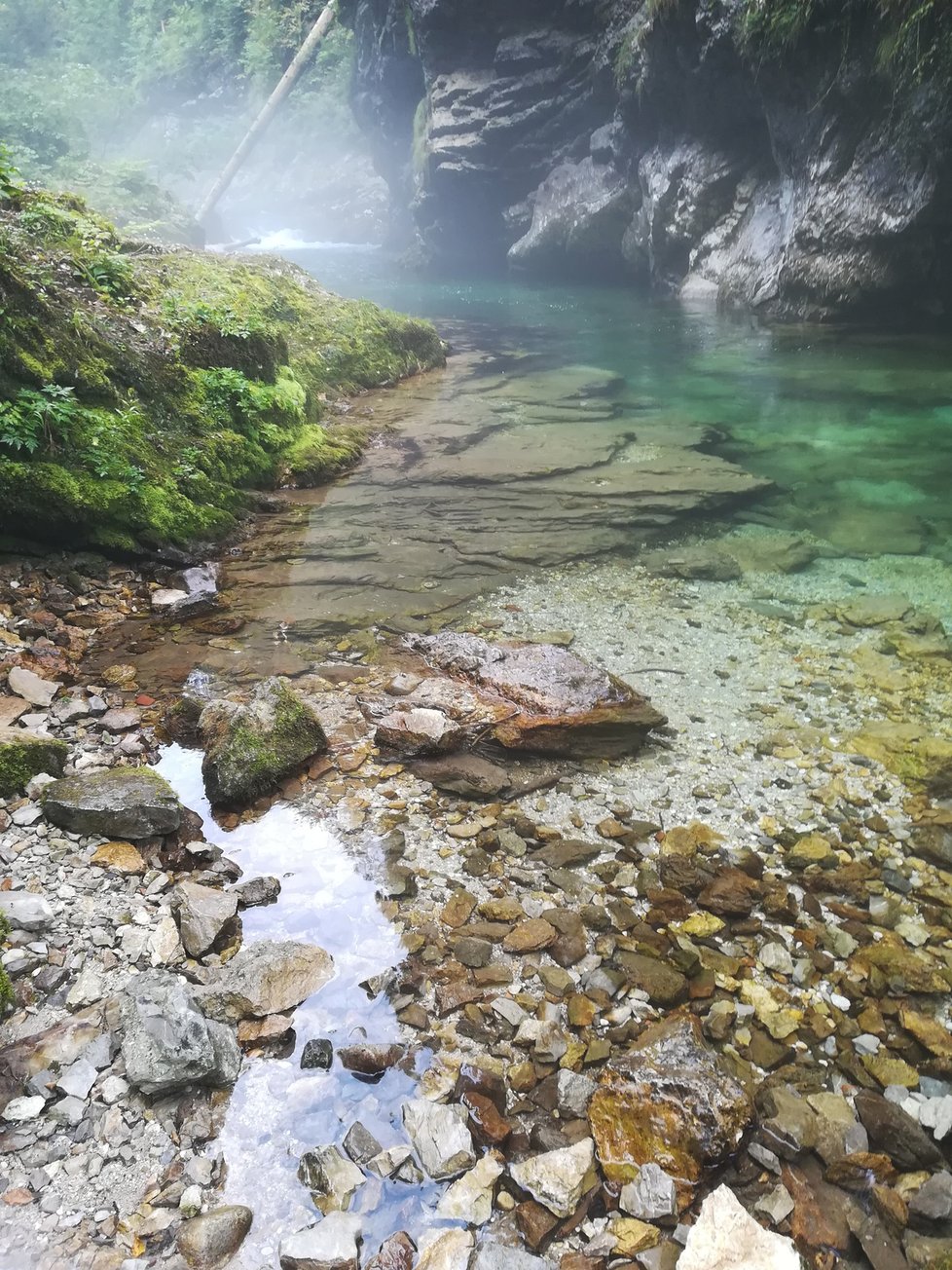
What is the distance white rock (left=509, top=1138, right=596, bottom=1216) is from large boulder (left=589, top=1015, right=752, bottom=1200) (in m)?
0.06

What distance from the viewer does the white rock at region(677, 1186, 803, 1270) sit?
70.1 inches

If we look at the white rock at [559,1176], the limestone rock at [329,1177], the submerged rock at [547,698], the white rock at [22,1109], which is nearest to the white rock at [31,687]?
the submerged rock at [547,698]

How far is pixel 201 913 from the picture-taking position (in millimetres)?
2639

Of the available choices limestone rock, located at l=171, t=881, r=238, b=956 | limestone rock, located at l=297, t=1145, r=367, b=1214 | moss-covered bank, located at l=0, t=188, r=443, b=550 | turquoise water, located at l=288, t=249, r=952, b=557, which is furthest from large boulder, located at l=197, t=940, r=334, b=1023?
turquoise water, located at l=288, t=249, r=952, b=557

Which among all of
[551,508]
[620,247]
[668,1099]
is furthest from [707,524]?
[620,247]

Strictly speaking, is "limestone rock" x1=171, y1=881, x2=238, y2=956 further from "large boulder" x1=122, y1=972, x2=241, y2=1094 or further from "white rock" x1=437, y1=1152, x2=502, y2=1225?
"white rock" x1=437, y1=1152, x2=502, y2=1225

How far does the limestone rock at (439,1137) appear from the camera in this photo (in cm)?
201

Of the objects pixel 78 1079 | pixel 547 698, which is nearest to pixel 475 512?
pixel 547 698

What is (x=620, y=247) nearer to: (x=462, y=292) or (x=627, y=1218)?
(x=462, y=292)

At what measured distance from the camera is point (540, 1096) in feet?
7.30

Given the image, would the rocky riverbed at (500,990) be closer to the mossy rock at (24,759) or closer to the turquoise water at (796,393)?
the mossy rock at (24,759)

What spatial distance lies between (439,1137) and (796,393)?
39.5ft

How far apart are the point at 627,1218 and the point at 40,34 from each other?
7088 cm

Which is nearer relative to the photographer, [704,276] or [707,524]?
[707,524]
